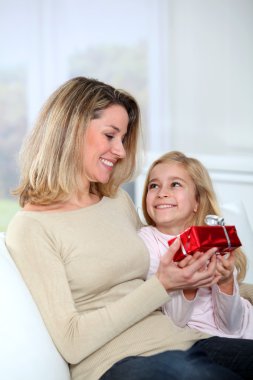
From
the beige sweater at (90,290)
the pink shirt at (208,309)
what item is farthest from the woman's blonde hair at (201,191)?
the beige sweater at (90,290)

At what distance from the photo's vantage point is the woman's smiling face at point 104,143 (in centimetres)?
181

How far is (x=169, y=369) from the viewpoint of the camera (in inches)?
57.2

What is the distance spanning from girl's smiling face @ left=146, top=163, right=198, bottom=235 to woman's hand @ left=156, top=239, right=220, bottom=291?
0.34 meters

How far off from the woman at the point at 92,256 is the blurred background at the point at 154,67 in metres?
1.09

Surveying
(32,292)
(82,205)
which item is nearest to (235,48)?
(82,205)

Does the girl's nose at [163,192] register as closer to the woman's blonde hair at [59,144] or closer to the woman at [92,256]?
the woman at [92,256]

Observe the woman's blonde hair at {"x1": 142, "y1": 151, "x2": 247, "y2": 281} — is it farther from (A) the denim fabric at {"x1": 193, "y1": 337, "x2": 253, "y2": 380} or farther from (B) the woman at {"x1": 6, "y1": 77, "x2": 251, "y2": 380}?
(A) the denim fabric at {"x1": 193, "y1": 337, "x2": 253, "y2": 380}

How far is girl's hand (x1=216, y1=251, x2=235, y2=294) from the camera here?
1.72m

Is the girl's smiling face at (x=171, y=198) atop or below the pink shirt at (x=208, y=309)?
atop

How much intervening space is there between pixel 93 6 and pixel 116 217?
2.88 metres

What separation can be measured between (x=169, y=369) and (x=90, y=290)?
11.9 inches

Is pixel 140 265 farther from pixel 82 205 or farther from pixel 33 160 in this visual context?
pixel 33 160

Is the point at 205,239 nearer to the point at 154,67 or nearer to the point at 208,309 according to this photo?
the point at 208,309

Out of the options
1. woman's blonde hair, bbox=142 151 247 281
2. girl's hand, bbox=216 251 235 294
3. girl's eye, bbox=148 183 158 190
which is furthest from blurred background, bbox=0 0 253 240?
girl's hand, bbox=216 251 235 294
